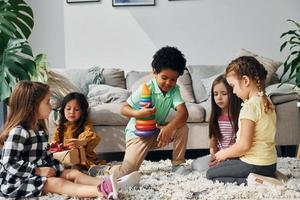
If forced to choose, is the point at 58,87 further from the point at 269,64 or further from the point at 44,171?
the point at 269,64

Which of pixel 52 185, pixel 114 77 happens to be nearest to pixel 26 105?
pixel 52 185

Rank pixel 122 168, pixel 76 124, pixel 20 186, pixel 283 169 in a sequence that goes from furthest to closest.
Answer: pixel 76 124
pixel 283 169
pixel 122 168
pixel 20 186

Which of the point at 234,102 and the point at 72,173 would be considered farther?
the point at 234,102

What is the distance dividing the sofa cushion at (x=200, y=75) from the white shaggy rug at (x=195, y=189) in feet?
4.67

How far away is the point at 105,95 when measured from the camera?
127 inches

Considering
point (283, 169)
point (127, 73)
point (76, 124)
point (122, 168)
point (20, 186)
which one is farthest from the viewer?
point (127, 73)

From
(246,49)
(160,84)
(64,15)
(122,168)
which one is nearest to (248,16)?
(246,49)

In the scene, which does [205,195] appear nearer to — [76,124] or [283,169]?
[283,169]

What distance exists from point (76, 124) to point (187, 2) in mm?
1963

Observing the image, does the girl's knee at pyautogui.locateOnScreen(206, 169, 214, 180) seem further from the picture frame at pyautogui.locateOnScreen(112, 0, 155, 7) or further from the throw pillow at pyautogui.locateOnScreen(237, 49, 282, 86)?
the picture frame at pyautogui.locateOnScreen(112, 0, 155, 7)

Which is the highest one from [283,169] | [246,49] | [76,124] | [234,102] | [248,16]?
[248,16]

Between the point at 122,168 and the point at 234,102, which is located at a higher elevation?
the point at 234,102

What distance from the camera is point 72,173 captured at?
2.01 m

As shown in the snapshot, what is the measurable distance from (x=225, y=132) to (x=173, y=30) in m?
1.93
